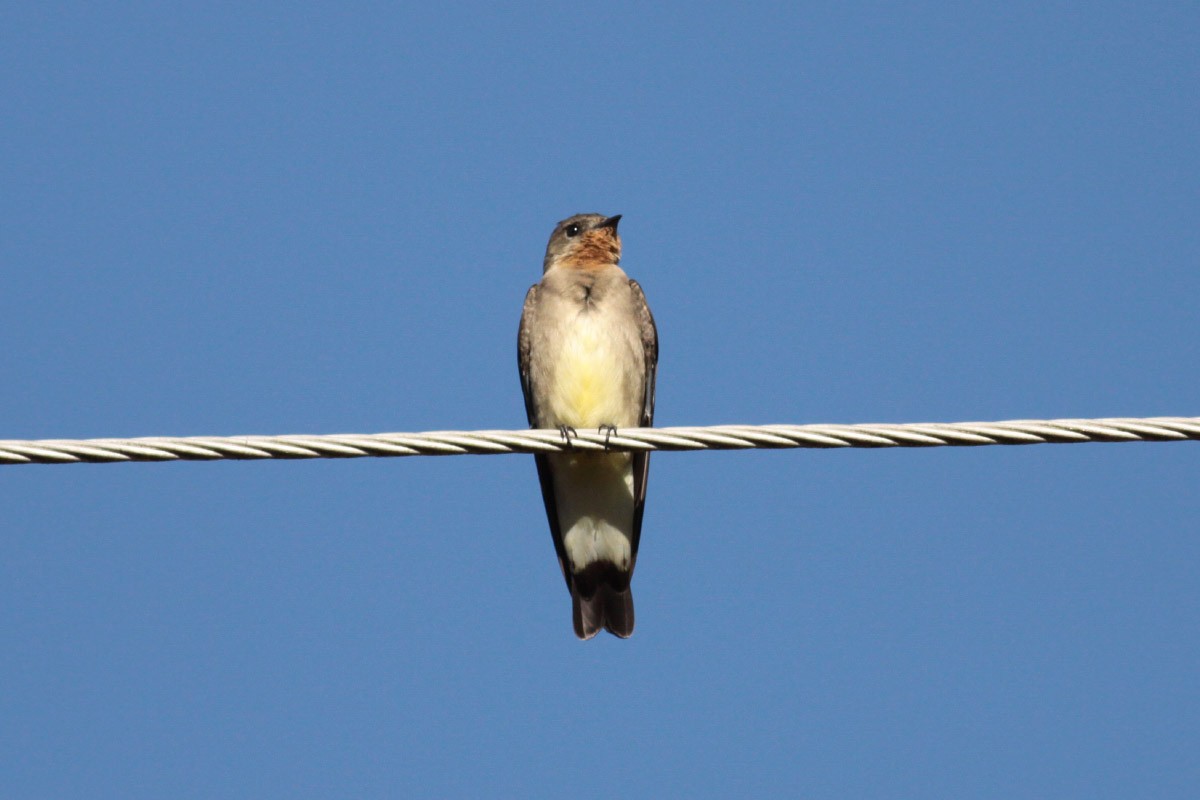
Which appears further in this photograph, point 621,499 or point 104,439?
point 621,499

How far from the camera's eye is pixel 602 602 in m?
9.39

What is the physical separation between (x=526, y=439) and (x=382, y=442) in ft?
2.07

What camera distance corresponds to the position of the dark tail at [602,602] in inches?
365

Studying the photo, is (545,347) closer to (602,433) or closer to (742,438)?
(602,433)

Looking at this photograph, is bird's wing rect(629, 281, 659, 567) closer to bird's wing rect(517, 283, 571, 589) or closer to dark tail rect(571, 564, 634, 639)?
dark tail rect(571, 564, 634, 639)

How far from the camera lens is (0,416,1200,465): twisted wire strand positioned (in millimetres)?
5812

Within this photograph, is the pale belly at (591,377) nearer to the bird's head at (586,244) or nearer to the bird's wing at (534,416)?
the bird's wing at (534,416)

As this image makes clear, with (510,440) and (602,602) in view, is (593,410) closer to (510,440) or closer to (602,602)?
(602,602)

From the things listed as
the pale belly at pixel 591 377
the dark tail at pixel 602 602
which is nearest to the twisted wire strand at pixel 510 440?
the pale belly at pixel 591 377

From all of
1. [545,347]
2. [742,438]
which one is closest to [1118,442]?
[742,438]

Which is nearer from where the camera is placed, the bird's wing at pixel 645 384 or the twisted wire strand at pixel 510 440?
Result: the twisted wire strand at pixel 510 440

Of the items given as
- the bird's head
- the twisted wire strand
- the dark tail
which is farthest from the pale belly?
the twisted wire strand

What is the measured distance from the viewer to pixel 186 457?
582 cm

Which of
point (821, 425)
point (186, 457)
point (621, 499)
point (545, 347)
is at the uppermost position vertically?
point (545, 347)
